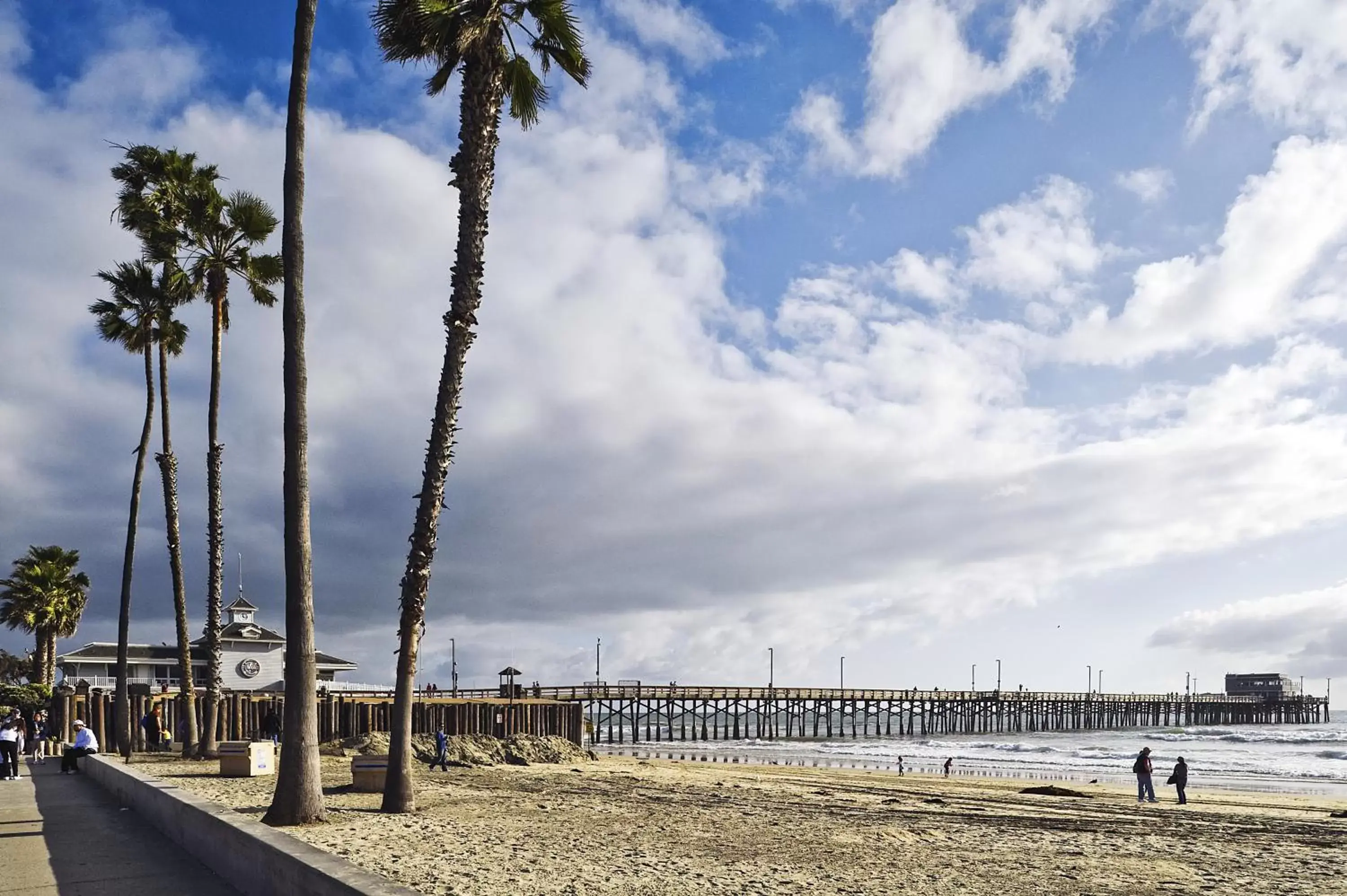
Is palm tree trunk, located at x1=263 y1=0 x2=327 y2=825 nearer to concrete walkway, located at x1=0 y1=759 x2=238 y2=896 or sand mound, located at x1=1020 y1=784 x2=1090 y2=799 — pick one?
concrete walkway, located at x1=0 y1=759 x2=238 y2=896

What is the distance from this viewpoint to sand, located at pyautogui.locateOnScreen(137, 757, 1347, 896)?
10.3 metres

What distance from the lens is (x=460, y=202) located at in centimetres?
1516

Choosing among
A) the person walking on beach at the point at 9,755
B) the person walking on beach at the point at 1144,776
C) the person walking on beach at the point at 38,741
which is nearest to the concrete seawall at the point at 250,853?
the person walking on beach at the point at 9,755

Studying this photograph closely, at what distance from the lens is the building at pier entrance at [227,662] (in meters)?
53.0

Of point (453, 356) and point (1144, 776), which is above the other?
point (453, 356)

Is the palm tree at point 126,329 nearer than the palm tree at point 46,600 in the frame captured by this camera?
Yes

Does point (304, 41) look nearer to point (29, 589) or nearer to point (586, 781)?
point (586, 781)

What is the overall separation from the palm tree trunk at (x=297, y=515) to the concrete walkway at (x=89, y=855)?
1.50 metres

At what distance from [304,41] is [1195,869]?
46.2ft

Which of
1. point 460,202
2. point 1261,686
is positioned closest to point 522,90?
point 460,202

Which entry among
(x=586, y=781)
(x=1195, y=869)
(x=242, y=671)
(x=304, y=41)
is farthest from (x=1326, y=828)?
(x=242, y=671)

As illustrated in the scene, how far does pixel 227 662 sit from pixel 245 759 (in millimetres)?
35715

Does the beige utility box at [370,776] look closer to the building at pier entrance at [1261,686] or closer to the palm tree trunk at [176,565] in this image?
the palm tree trunk at [176,565]

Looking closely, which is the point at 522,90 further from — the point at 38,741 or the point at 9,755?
the point at 38,741
